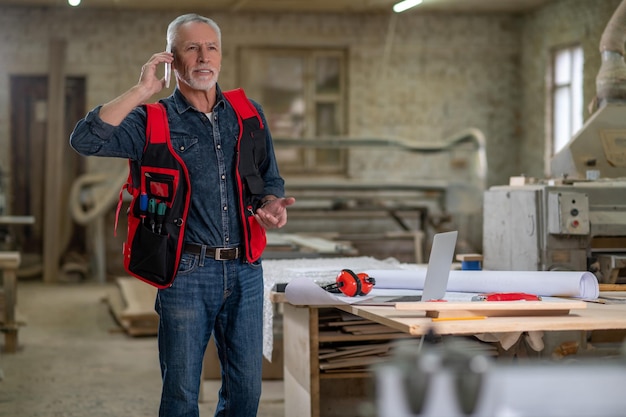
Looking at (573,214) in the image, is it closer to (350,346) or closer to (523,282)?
(523,282)

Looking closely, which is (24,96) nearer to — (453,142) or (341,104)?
(341,104)

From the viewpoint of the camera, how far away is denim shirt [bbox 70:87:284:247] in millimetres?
2834

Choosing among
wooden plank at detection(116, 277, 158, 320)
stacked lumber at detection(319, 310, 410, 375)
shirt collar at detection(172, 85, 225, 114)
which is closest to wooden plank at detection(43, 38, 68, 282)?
wooden plank at detection(116, 277, 158, 320)

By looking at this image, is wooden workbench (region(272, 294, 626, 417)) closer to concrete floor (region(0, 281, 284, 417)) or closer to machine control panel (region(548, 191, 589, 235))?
concrete floor (region(0, 281, 284, 417))

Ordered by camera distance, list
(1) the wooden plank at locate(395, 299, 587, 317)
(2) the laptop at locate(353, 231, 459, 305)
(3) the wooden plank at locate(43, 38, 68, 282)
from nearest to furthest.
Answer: (1) the wooden plank at locate(395, 299, 587, 317) < (2) the laptop at locate(353, 231, 459, 305) < (3) the wooden plank at locate(43, 38, 68, 282)

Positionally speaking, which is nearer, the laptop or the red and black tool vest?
the laptop

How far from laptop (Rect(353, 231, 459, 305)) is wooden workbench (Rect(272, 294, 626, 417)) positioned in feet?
0.40

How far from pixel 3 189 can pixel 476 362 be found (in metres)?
10.5

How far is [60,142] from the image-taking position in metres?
10.7

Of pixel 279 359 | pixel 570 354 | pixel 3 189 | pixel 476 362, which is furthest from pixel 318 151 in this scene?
pixel 476 362

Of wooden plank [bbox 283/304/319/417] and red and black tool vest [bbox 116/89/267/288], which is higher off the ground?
red and black tool vest [bbox 116/89/267/288]

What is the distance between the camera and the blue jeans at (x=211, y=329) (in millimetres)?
2809

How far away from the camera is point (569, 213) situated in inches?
145

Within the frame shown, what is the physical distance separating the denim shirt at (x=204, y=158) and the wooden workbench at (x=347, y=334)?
1.65ft
